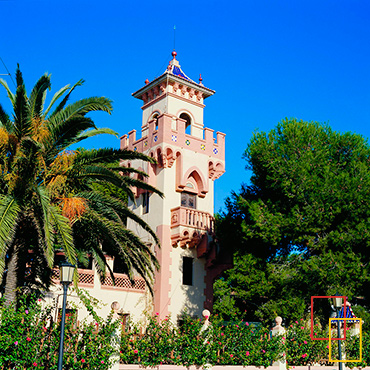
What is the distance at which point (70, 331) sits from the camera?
12.2m

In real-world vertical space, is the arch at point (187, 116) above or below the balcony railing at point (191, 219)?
above

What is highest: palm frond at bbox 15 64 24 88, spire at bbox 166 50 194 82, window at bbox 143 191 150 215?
spire at bbox 166 50 194 82

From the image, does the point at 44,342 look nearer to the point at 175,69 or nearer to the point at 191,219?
the point at 191,219

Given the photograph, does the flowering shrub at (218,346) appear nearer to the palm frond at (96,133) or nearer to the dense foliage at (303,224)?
the dense foliage at (303,224)

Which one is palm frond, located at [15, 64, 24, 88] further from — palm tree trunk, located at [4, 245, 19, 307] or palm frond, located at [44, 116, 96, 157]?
palm tree trunk, located at [4, 245, 19, 307]

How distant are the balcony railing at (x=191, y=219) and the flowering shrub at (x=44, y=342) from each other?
500 inches

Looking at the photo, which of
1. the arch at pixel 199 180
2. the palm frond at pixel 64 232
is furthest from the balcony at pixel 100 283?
the palm frond at pixel 64 232

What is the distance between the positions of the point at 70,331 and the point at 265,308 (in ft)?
37.9

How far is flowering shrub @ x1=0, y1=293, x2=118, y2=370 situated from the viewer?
11.3 metres

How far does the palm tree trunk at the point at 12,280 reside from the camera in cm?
1255

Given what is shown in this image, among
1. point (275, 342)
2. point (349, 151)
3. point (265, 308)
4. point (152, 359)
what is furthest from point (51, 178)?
point (349, 151)

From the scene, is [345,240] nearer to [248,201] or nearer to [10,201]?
[248,201]

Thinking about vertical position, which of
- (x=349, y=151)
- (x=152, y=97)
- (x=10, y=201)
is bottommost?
(x=10, y=201)

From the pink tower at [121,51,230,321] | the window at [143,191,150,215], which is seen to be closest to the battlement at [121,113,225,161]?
the pink tower at [121,51,230,321]
